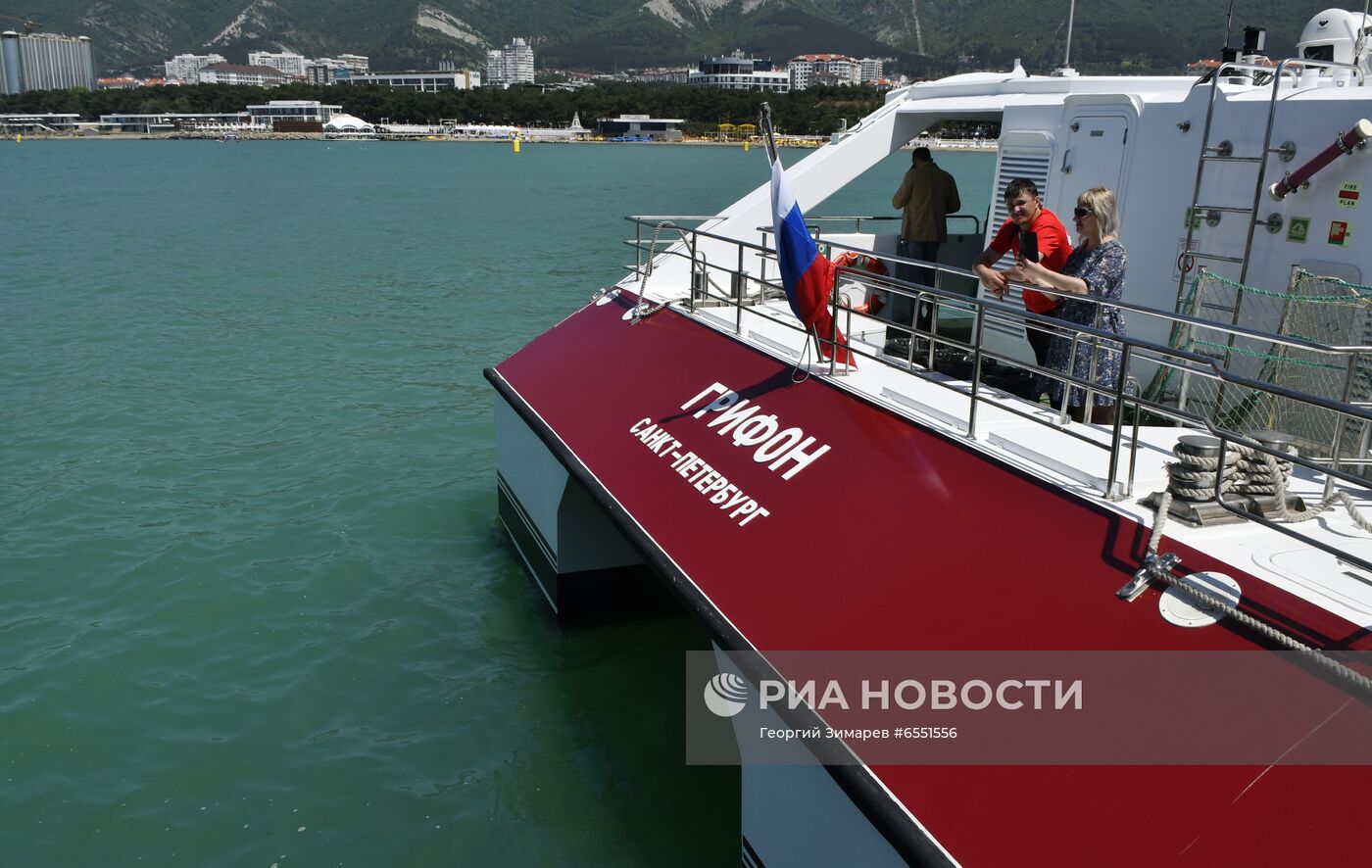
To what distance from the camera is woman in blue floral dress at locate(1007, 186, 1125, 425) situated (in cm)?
511

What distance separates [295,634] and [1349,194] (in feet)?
22.6

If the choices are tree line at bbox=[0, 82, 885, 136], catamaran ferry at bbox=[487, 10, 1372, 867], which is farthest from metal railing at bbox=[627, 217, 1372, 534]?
tree line at bbox=[0, 82, 885, 136]

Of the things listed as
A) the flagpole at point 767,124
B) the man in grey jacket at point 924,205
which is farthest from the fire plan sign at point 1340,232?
the flagpole at point 767,124

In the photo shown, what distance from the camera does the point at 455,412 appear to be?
1308 centimetres

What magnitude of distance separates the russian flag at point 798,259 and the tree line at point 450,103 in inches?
5364

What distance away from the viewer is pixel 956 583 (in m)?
4.05

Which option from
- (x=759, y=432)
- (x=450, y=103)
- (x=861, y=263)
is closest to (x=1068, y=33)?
A: (x=861, y=263)

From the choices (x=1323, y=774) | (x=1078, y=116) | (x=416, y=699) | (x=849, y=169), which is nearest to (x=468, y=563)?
(x=416, y=699)

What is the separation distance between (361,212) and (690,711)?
1470 inches

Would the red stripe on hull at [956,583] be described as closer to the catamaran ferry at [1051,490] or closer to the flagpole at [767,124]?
the catamaran ferry at [1051,490]

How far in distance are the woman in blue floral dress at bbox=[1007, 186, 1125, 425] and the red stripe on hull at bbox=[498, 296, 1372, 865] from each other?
0.94 meters

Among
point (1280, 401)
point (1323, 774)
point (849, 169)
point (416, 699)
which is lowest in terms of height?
point (416, 699)

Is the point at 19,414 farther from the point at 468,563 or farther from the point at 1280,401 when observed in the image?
the point at 1280,401

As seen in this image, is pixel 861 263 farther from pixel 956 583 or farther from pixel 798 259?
pixel 956 583
